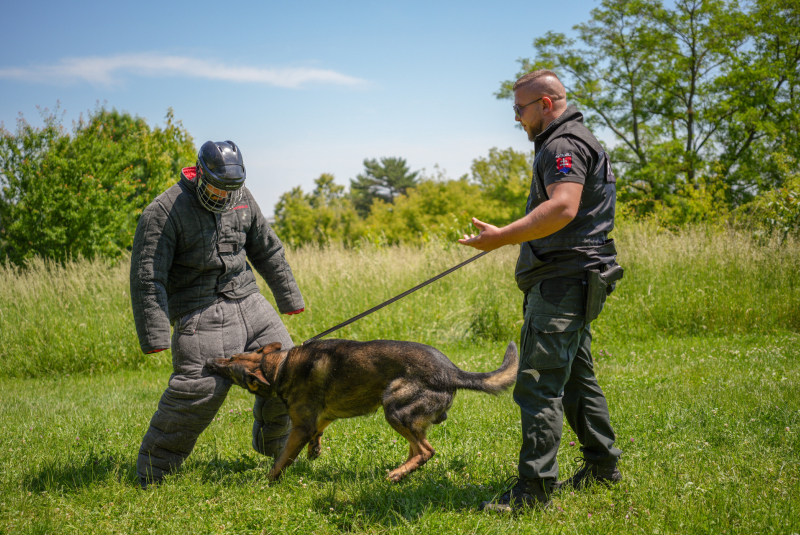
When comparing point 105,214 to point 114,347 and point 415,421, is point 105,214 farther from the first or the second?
point 415,421

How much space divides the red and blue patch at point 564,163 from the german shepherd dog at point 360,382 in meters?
1.42

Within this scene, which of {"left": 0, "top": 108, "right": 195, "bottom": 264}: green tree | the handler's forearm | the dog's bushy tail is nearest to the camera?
the handler's forearm

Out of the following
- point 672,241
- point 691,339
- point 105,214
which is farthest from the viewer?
point 105,214

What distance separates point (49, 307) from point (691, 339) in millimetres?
11031

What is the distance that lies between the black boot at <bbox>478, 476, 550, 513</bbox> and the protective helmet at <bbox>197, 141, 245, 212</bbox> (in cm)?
270

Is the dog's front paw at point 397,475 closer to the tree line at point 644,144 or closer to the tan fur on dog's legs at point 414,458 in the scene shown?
the tan fur on dog's legs at point 414,458

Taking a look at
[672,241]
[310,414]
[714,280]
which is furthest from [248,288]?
[672,241]

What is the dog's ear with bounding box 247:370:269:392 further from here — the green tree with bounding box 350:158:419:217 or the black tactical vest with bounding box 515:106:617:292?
the green tree with bounding box 350:158:419:217

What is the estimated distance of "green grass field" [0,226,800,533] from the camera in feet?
11.0

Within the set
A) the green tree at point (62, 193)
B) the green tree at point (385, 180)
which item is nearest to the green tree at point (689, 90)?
the green tree at point (62, 193)

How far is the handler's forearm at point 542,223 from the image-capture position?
9.84ft

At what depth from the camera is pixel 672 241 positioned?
1117cm

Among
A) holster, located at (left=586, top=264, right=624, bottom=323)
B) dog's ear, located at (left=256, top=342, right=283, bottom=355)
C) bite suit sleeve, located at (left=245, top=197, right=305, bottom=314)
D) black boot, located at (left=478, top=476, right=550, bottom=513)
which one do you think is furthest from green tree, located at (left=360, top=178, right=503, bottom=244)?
black boot, located at (left=478, top=476, right=550, bottom=513)

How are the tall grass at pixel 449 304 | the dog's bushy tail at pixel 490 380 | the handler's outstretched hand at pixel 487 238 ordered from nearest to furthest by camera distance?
the handler's outstretched hand at pixel 487 238
the dog's bushy tail at pixel 490 380
the tall grass at pixel 449 304
